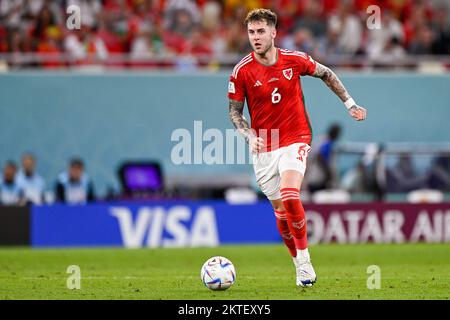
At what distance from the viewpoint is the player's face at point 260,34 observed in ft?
38.0

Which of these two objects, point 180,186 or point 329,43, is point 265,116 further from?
point 329,43

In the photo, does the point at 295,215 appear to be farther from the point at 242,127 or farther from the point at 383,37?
the point at 383,37

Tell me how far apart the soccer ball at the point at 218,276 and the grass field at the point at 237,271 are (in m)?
0.10

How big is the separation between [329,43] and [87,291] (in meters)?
14.1

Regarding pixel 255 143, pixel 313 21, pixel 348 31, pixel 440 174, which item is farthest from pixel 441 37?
pixel 255 143

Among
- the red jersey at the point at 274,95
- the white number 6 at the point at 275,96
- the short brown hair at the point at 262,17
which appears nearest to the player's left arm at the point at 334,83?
the red jersey at the point at 274,95

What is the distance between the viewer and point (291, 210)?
11.6 meters

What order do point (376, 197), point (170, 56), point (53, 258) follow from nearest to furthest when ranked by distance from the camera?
point (53, 258)
point (376, 197)
point (170, 56)

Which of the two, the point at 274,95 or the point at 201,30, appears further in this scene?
the point at 201,30

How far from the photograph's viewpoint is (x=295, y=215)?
11578mm

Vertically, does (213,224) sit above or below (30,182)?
below

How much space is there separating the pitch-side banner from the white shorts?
27.2 feet

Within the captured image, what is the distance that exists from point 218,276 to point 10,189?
10.9 meters
